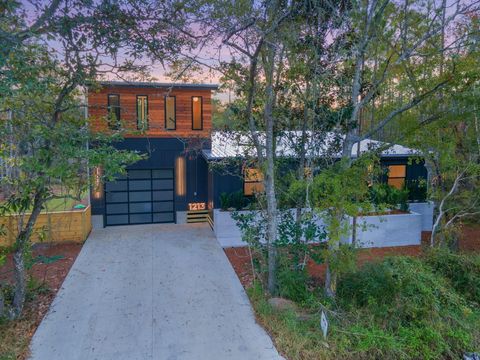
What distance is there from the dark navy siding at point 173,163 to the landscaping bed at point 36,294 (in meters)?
2.61

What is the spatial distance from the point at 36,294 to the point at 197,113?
7588 mm

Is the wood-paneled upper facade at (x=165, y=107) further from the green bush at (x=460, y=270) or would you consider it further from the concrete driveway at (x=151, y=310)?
the green bush at (x=460, y=270)

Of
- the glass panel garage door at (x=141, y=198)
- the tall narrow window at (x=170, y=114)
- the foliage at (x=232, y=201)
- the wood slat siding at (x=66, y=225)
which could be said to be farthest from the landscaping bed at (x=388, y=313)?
the tall narrow window at (x=170, y=114)

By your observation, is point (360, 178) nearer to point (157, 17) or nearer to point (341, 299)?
point (341, 299)

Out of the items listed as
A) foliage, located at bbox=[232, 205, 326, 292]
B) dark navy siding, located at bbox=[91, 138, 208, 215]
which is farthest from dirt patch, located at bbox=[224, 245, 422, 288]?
dark navy siding, located at bbox=[91, 138, 208, 215]

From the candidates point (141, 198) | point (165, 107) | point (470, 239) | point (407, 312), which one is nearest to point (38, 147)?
point (407, 312)

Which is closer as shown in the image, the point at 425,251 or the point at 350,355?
the point at 350,355

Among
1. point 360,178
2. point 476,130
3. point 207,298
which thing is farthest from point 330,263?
point 476,130

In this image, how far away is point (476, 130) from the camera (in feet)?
30.1

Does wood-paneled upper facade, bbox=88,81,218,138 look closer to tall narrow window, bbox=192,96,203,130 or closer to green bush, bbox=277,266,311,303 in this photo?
tall narrow window, bbox=192,96,203,130

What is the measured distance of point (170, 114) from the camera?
1286 cm

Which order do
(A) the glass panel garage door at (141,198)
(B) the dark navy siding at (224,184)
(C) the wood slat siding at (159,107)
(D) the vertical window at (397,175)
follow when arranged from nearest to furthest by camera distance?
1. (B) the dark navy siding at (224,184)
2. (C) the wood slat siding at (159,107)
3. (A) the glass panel garage door at (141,198)
4. (D) the vertical window at (397,175)

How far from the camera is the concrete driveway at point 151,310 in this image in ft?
18.8

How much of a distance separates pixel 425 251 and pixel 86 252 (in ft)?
27.2
